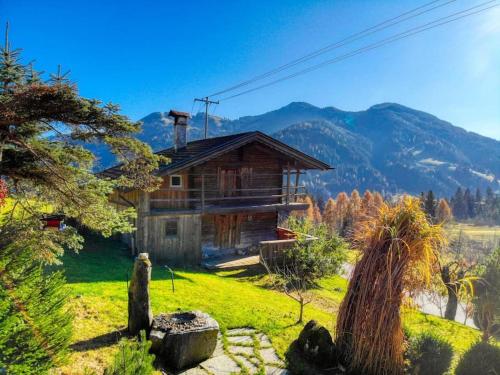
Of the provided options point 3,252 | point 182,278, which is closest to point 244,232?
point 182,278

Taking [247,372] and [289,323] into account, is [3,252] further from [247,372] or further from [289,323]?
[289,323]

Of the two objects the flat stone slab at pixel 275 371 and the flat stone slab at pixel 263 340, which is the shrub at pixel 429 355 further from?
the flat stone slab at pixel 263 340

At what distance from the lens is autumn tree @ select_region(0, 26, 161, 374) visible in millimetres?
4051

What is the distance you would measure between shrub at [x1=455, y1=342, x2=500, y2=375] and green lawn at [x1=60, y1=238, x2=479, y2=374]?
899 millimetres

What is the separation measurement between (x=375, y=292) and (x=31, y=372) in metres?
5.94

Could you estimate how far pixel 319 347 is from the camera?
718 centimetres

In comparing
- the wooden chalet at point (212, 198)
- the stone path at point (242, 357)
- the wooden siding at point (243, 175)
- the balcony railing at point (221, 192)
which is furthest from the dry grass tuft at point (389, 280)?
the wooden siding at point (243, 175)

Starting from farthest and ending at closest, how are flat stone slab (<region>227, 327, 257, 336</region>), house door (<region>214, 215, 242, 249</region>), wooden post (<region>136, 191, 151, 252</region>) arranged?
1. house door (<region>214, 215, 242, 249</region>)
2. wooden post (<region>136, 191, 151, 252</region>)
3. flat stone slab (<region>227, 327, 257, 336</region>)

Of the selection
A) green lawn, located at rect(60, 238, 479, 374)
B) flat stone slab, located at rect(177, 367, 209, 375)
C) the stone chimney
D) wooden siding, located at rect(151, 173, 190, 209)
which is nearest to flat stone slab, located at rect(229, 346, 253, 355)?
green lawn, located at rect(60, 238, 479, 374)

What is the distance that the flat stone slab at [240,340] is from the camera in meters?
8.24

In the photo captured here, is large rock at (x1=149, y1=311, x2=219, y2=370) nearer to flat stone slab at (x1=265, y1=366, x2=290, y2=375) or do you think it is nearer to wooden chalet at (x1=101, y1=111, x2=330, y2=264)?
flat stone slab at (x1=265, y1=366, x2=290, y2=375)

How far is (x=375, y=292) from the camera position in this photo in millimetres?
6723

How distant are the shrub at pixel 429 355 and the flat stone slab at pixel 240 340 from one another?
3731mm

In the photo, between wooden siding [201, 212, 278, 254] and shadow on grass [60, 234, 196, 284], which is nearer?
Result: shadow on grass [60, 234, 196, 284]
